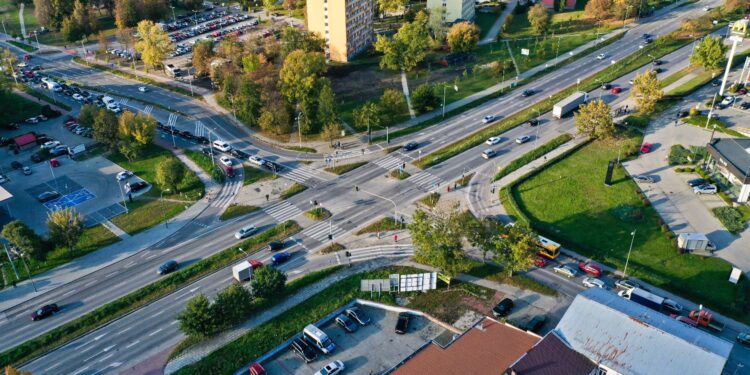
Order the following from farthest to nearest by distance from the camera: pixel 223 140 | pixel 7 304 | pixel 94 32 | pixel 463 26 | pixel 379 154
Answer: pixel 94 32 → pixel 463 26 → pixel 223 140 → pixel 379 154 → pixel 7 304

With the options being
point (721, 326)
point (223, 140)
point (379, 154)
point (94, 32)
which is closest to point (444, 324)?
point (721, 326)

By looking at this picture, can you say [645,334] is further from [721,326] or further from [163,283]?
[163,283]

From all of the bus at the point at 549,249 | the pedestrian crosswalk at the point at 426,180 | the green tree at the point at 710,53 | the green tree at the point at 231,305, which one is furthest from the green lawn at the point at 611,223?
the green tree at the point at 231,305

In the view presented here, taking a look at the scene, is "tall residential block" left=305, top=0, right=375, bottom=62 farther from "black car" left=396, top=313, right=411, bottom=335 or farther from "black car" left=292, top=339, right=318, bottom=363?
"black car" left=292, top=339, right=318, bottom=363

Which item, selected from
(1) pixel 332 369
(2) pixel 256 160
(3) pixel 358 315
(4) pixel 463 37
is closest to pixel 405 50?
(4) pixel 463 37

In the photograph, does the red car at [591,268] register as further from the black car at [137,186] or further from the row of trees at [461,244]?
the black car at [137,186]

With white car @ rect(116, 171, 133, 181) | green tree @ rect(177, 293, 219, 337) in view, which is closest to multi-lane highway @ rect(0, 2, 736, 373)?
green tree @ rect(177, 293, 219, 337)
